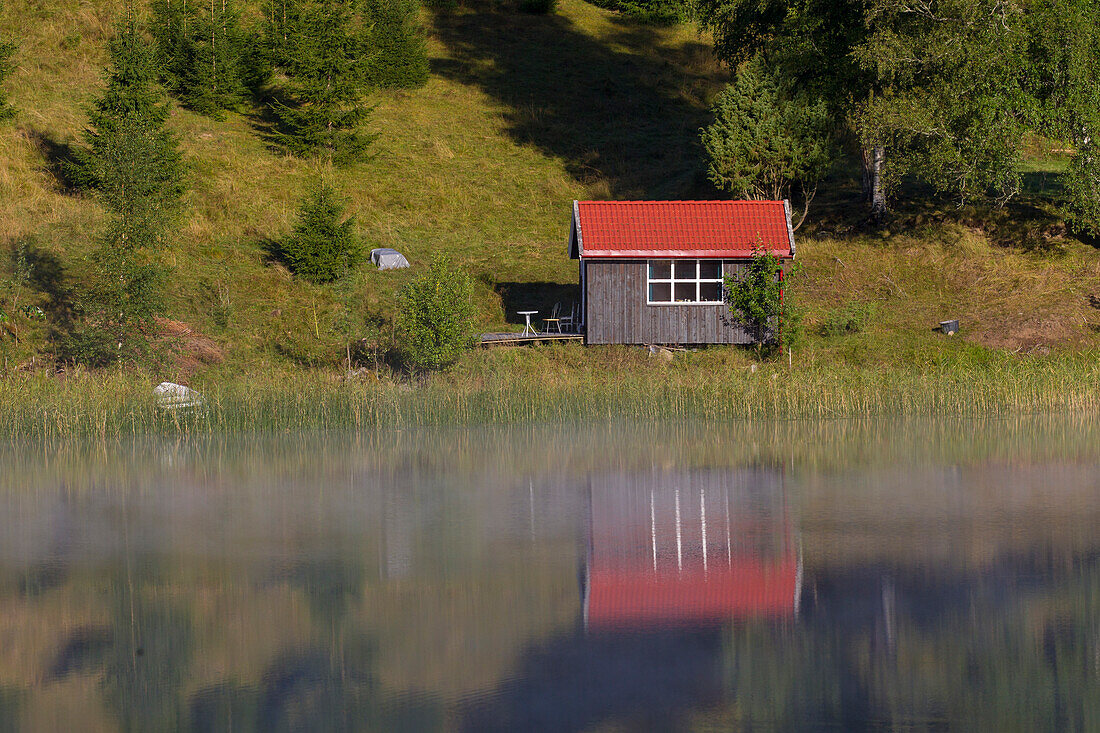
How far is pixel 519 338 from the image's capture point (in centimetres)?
3033

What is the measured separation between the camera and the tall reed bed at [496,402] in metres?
20.8

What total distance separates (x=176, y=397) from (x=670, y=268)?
13.9 meters

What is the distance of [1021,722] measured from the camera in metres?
7.71

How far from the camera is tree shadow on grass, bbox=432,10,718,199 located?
4466 cm

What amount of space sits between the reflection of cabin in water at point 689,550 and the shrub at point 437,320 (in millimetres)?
10692

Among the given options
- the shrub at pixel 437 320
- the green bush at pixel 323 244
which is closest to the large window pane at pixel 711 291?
the shrub at pixel 437 320

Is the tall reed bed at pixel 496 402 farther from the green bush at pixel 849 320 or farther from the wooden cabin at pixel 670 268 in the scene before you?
the green bush at pixel 849 320

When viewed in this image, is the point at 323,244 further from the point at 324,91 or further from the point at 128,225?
the point at 324,91

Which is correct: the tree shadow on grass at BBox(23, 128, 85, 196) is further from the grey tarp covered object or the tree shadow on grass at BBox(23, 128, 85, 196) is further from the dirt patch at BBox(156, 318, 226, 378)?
the grey tarp covered object

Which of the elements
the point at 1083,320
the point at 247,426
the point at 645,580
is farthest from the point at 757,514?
the point at 1083,320

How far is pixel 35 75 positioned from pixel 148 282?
64.8 feet

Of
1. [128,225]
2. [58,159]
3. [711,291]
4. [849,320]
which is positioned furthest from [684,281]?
[58,159]

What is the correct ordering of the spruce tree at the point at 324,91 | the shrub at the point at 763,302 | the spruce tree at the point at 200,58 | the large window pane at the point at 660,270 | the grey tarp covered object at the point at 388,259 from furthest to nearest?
1. the spruce tree at the point at 200,58
2. the spruce tree at the point at 324,91
3. the grey tarp covered object at the point at 388,259
4. the large window pane at the point at 660,270
5. the shrub at the point at 763,302

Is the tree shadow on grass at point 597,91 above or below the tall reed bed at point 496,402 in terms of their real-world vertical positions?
above
